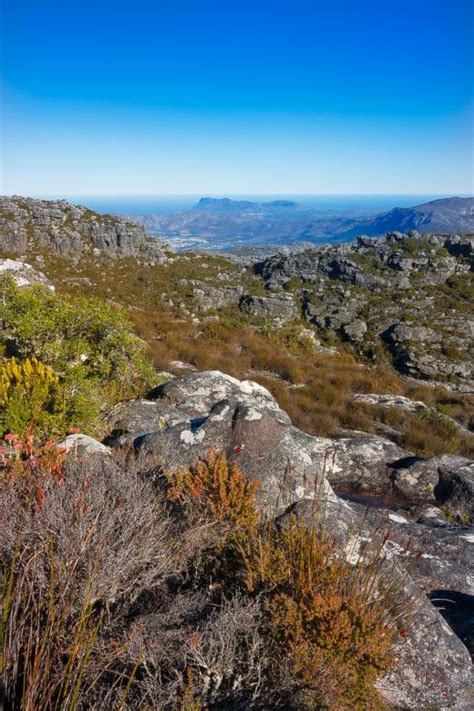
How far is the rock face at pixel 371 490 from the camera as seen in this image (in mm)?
2443

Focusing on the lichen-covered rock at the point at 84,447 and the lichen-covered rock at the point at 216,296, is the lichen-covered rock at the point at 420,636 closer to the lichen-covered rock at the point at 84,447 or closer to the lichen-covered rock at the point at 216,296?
the lichen-covered rock at the point at 84,447

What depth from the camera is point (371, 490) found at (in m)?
5.71

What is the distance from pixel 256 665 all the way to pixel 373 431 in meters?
7.30

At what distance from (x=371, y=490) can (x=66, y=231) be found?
40.8m

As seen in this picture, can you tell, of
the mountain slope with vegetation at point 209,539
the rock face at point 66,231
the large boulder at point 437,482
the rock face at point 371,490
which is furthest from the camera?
the rock face at point 66,231

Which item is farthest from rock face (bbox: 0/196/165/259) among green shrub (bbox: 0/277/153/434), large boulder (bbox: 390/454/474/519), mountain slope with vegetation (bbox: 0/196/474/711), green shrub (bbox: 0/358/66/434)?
large boulder (bbox: 390/454/474/519)

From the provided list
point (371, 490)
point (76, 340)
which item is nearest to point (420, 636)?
point (371, 490)

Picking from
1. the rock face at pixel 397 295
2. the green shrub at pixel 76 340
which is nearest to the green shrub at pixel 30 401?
the green shrub at pixel 76 340

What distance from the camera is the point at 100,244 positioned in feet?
132

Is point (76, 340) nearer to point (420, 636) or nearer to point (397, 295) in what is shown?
point (420, 636)

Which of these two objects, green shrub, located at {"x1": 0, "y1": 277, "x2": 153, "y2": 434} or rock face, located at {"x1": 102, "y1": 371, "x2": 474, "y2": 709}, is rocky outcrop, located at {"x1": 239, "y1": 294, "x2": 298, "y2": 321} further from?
green shrub, located at {"x1": 0, "y1": 277, "x2": 153, "y2": 434}

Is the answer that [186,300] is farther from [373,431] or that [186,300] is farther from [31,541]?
[31,541]

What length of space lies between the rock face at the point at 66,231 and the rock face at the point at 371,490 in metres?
33.3

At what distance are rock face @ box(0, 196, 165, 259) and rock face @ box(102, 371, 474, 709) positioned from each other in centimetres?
3334
